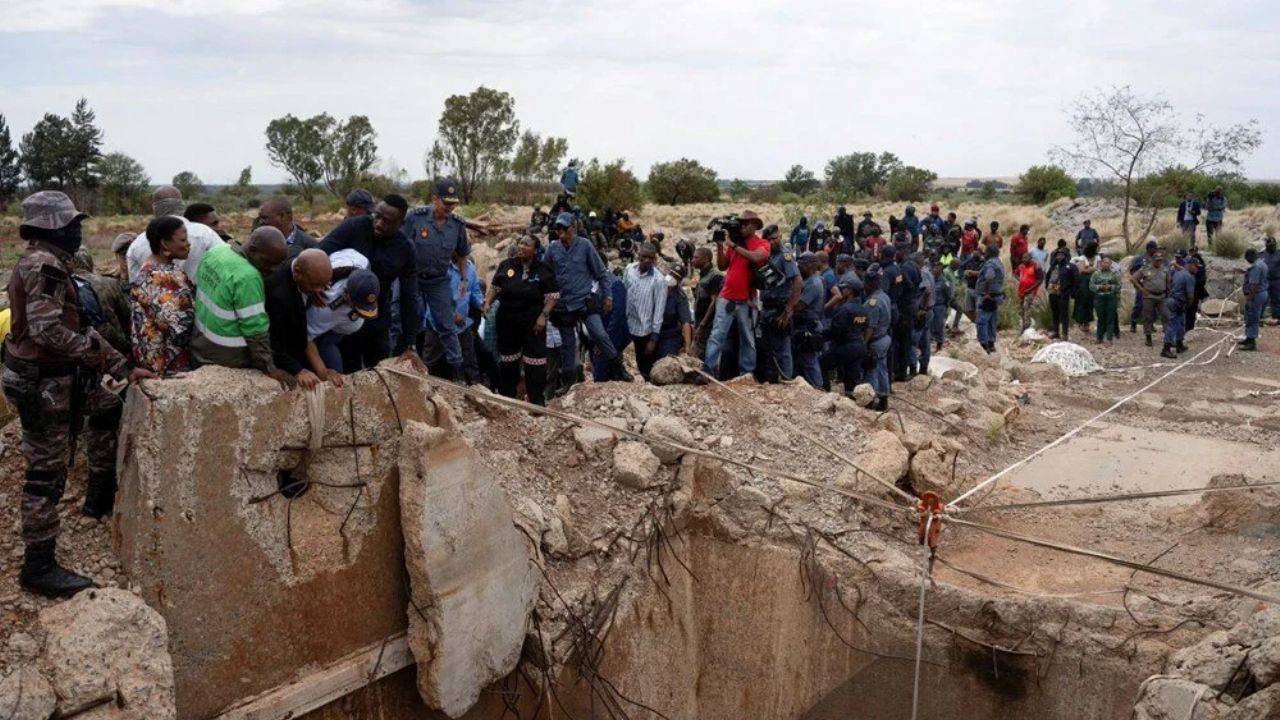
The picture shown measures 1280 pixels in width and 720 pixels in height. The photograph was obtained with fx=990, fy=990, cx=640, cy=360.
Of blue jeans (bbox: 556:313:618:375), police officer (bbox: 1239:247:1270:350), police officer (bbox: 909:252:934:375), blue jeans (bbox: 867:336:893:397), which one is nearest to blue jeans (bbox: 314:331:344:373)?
blue jeans (bbox: 556:313:618:375)

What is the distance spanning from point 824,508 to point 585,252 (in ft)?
9.16

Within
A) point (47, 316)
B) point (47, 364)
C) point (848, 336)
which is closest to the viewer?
point (47, 316)

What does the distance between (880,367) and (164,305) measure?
20.9 feet

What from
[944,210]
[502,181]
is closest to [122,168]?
[502,181]

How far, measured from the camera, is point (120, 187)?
36.9 meters

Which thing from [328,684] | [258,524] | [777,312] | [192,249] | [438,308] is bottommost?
[328,684]

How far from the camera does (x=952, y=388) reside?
10.6 m

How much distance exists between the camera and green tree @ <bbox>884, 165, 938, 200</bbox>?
45.5 meters

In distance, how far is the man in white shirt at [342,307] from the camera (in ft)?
16.4

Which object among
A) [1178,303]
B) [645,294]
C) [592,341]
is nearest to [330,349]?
[592,341]

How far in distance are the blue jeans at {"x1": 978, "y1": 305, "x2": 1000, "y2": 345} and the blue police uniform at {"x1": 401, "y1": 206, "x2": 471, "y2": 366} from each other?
28.7 ft

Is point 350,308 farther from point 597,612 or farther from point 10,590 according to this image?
point 597,612

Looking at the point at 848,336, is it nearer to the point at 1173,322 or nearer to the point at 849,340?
the point at 849,340

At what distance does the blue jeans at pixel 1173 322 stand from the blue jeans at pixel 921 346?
463 cm
